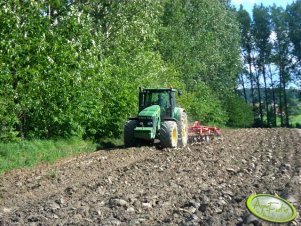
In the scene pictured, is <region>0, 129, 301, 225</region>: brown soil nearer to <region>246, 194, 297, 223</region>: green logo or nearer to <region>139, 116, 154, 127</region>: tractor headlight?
<region>246, 194, 297, 223</region>: green logo

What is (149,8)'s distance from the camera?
2428 centimetres

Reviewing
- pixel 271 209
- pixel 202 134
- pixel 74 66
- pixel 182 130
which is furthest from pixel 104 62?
pixel 271 209

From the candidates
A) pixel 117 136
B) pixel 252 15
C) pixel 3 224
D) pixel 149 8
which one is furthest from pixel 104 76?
pixel 252 15

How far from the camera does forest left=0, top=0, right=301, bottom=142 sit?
1401 centimetres

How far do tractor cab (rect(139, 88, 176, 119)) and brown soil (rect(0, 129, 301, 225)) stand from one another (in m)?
2.80

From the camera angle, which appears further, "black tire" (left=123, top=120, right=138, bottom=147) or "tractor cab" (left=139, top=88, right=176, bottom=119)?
"tractor cab" (left=139, top=88, right=176, bottom=119)

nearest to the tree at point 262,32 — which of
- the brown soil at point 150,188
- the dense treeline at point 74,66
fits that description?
the dense treeline at point 74,66

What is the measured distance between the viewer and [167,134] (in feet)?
53.4

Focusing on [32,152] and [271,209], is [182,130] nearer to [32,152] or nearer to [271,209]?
[32,152]

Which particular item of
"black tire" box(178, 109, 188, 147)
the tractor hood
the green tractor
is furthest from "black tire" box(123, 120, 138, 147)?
"black tire" box(178, 109, 188, 147)

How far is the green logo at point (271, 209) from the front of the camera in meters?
5.65

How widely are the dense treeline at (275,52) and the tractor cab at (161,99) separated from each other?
4089cm

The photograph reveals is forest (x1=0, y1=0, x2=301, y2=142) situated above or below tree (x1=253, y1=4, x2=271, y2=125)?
below

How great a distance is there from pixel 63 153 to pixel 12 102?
265 cm
